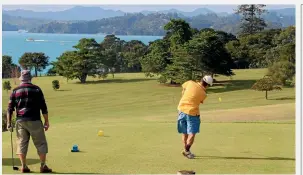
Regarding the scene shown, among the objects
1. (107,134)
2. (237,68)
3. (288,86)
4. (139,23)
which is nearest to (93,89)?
(237,68)

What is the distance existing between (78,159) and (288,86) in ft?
45.9

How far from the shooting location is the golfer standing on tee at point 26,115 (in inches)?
261

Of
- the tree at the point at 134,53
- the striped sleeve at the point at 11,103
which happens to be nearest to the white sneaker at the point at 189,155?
the striped sleeve at the point at 11,103

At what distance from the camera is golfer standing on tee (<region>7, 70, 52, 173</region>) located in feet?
21.7

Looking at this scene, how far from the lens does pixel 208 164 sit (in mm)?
7145

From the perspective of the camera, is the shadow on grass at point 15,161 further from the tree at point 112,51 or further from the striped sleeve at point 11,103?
the tree at point 112,51

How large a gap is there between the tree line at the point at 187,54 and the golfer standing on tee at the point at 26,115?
34.3ft

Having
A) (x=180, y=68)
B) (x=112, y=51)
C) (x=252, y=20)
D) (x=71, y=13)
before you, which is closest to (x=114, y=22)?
(x=71, y=13)

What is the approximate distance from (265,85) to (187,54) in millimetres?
3463

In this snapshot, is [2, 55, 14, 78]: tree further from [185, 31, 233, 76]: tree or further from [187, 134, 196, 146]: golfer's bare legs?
[185, 31, 233, 76]: tree

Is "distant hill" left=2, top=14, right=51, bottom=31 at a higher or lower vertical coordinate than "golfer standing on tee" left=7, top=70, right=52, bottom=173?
higher

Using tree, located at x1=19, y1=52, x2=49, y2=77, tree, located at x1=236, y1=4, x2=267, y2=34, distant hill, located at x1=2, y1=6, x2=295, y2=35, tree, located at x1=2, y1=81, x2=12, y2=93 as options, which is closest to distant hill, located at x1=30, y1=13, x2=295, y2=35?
distant hill, located at x1=2, y1=6, x2=295, y2=35

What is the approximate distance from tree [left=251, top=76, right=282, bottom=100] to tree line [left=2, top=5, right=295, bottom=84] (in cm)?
72

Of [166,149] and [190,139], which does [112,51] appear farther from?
[190,139]
